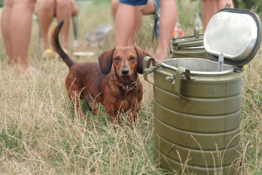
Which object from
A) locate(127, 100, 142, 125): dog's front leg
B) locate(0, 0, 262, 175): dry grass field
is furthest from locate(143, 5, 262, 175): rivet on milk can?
locate(127, 100, 142, 125): dog's front leg

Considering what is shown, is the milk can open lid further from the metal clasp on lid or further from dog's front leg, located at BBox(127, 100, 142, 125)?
Answer: dog's front leg, located at BBox(127, 100, 142, 125)

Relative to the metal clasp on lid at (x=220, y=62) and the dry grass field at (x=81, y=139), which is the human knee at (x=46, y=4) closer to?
the dry grass field at (x=81, y=139)

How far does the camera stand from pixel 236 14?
1.75 m

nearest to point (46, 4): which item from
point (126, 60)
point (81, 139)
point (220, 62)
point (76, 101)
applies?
point (76, 101)

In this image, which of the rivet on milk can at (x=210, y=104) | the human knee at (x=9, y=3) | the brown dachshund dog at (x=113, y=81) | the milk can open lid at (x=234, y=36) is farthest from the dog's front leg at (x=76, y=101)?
the human knee at (x=9, y=3)

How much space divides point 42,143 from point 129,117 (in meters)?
0.67

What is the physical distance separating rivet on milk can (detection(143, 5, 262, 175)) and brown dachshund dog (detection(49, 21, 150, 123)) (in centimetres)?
51

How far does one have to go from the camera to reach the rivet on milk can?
1602mm

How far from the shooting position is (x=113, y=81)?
2447mm

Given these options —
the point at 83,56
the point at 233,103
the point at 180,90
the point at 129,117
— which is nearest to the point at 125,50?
the point at 129,117

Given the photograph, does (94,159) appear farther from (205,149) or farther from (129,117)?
(205,149)

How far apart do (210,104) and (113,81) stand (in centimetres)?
100

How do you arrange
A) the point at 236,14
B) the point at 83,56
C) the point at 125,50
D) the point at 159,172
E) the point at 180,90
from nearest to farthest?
the point at 180,90
the point at 236,14
the point at 159,172
the point at 125,50
the point at 83,56

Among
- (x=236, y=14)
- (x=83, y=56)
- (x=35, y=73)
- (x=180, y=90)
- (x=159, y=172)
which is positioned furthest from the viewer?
(x=83, y=56)
